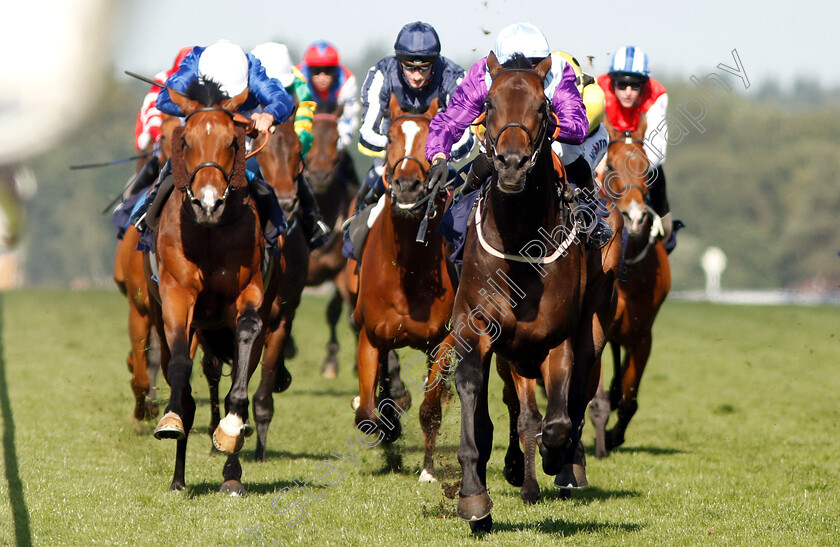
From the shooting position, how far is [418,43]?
7.34 meters

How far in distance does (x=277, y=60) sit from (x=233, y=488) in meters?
4.00

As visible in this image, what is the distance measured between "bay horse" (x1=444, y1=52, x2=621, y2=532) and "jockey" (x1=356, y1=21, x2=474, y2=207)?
1.80m

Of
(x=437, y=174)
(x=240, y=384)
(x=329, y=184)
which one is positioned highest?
(x=437, y=174)

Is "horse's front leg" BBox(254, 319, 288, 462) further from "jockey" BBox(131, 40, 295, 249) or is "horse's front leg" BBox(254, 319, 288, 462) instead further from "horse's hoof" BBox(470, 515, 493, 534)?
"horse's hoof" BBox(470, 515, 493, 534)

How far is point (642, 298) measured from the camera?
8.74 metres

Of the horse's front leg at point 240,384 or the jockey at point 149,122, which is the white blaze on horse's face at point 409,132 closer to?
the horse's front leg at point 240,384

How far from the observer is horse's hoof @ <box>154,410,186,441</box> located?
5930 millimetres

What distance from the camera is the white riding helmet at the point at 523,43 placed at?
5.93 meters

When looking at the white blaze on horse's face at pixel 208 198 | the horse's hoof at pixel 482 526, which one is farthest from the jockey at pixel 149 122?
the horse's hoof at pixel 482 526

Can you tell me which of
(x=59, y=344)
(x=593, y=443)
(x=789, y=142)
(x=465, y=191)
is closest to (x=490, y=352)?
(x=465, y=191)

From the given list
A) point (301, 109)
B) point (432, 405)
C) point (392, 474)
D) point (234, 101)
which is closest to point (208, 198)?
point (234, 101)

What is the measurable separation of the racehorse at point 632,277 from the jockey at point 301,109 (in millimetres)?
2327

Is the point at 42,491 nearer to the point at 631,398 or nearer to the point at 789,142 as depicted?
the point at 631,398

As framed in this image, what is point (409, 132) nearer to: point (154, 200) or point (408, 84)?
point (408, 84)
